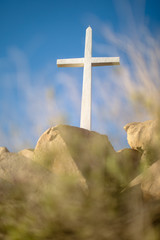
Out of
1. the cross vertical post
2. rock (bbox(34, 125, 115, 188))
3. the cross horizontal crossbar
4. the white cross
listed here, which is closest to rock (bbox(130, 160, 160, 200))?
rock (bbox(34, 125, 115, 188))

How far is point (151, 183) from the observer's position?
1.28 meters

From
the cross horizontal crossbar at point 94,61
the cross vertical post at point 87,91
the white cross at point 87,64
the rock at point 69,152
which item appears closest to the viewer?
the rock at point 69,152

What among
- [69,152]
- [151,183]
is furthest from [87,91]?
[151,183]

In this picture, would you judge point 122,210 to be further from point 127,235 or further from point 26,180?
point 26,180

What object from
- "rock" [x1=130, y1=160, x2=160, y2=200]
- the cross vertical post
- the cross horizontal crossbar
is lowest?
"rock" [x1=130, y1=160, x2=160, y2=200]

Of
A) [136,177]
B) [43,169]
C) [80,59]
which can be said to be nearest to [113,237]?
[136,177]

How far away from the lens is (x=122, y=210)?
830 mm

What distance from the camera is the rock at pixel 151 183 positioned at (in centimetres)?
115

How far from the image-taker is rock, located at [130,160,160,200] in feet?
3.78

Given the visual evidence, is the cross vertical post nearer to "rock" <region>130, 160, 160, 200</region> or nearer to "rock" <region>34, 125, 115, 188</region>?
"rock" <region>34, 125, 115, 188</region>

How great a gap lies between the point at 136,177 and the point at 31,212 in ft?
2.34

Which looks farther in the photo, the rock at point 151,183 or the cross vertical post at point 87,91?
the cross vertical post at point 87,91

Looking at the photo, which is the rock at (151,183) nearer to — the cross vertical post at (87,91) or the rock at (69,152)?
the rock at (69,152)

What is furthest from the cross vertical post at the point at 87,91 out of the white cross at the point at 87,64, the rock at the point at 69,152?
the rock at the point at 69,152
